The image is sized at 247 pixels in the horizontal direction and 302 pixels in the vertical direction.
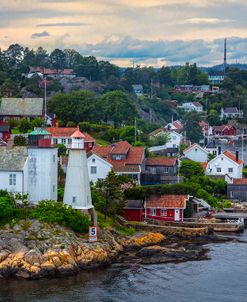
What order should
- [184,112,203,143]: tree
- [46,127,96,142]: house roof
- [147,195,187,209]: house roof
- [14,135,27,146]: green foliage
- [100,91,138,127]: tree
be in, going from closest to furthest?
[147,195,187,209]: house roof, [14,135,27,146]: green foliage, [46,127,96,142]: house roof, [100,91,138,127]: tree, [184,112,203,143]: tree

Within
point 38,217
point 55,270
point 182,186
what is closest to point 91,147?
point 182,186

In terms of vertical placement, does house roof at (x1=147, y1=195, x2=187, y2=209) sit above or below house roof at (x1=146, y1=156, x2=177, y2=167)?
below

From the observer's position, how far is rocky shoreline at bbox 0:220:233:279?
1508 inches

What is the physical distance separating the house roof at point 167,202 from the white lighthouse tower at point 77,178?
347 inches

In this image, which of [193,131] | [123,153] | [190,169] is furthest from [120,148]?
[193,131]

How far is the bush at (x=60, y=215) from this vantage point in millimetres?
42062

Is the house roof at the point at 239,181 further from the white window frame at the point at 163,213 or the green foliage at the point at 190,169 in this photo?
the white window frame at the point at 163,213

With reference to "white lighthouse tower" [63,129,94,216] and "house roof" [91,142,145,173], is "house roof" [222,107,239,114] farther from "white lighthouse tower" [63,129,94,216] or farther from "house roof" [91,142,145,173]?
"white lighthouse tower" [63,129,94,216]

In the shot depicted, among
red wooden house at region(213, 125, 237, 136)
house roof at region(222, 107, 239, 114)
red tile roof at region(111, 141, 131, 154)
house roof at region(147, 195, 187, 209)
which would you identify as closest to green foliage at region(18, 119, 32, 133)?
red tile roof at region(111, 141, 131, 154)

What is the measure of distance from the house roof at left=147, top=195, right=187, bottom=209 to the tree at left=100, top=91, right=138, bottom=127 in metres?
32.9

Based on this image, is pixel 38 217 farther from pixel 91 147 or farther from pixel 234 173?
pixel 234 173

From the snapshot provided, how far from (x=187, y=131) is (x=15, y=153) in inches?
2533

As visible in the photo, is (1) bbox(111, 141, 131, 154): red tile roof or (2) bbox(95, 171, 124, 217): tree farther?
(1) bbox(111, 141, 131, 154): red tile roof

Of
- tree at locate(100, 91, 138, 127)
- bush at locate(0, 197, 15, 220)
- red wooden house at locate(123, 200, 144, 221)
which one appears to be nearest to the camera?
bush at locate(0, 197, 15, 220)
